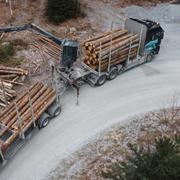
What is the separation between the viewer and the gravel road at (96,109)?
17.5 meters

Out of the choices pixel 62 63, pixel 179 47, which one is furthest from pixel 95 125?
pixel 179 47

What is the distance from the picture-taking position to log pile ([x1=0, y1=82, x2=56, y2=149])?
57.7 feet

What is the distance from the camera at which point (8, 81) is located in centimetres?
2177

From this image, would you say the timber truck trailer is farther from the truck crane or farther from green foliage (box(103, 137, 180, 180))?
green foliage (box(103, 137, 180, 180))

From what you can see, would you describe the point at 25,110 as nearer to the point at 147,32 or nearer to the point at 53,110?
the point at 53,110

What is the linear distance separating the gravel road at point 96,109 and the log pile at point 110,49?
1.26m

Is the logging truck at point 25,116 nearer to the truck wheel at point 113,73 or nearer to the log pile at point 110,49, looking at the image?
the log pile at point 110,49

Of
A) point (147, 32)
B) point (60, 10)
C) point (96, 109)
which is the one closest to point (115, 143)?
point (96, 109)

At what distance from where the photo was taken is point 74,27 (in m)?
27.6

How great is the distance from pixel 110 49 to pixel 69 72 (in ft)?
9.28

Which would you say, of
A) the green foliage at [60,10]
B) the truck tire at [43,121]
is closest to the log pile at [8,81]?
the truck tire at [43,121]

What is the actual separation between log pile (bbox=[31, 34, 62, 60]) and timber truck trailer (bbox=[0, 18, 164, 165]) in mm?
272

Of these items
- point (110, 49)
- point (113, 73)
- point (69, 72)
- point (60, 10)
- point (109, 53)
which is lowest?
point (113, 73)

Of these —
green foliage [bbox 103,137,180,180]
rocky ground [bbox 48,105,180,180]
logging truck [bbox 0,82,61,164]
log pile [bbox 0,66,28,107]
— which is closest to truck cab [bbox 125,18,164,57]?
rocky ground [bbox 48,105,180,180]
